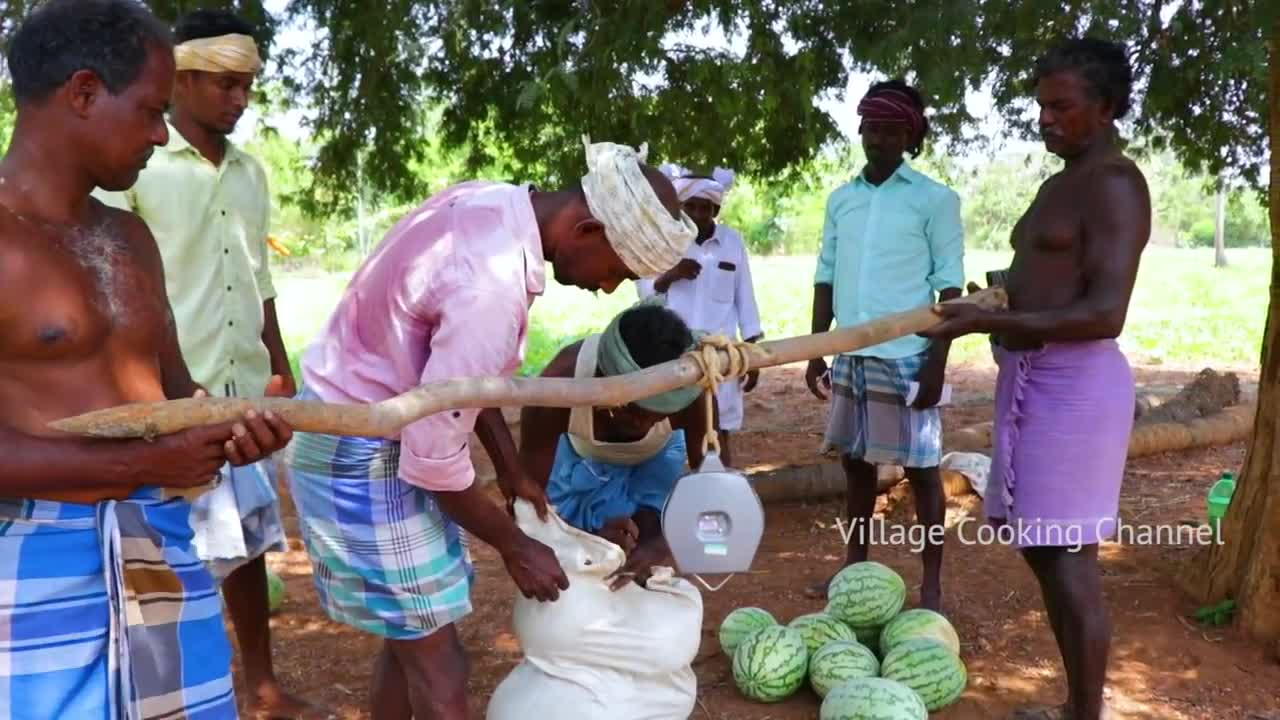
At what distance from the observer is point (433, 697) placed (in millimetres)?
2982

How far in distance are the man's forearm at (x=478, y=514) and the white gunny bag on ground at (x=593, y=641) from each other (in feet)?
1.20

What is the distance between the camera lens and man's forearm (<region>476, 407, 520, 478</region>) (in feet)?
10.8

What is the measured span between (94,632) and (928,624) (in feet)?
9.41

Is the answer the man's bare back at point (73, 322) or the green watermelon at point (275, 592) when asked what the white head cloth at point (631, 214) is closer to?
the man's bare back at point (73, 322)

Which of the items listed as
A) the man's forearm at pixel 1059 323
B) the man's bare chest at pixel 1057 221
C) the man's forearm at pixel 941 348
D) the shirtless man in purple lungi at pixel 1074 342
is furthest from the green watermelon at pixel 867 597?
the man's bare chest at pixel 1057 221

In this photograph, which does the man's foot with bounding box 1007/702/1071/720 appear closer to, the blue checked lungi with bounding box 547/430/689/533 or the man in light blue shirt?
the man in light blue shirt

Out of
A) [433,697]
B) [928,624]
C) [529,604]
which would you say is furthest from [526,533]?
[928,624]

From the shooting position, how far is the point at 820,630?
4.20m

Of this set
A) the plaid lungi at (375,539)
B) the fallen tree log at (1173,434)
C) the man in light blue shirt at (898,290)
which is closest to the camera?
the plaid lungi at (375,539)

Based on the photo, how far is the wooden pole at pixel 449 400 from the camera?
2.04 meters

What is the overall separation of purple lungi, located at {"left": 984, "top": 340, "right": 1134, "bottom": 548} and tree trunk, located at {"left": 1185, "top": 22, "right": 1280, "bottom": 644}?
1.09 m

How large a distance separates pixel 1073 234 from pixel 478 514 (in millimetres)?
2008

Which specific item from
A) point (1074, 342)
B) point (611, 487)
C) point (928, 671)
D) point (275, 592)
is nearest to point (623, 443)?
point (611, 487)

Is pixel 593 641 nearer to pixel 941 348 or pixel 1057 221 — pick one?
pixel 1057 221
